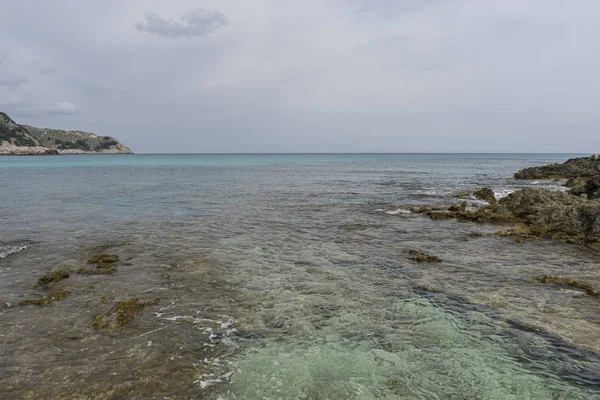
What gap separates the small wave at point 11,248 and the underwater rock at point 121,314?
337 inches

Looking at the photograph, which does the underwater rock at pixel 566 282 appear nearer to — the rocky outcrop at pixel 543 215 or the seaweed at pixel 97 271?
the rocky outcrop at pixel 543 215

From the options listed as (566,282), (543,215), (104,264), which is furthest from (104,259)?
(543,215)

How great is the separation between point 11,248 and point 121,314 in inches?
396

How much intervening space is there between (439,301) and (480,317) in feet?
4.07

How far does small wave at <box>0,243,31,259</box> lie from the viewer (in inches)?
573

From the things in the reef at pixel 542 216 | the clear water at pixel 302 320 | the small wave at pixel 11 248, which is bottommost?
the clear water at pixel 302 320

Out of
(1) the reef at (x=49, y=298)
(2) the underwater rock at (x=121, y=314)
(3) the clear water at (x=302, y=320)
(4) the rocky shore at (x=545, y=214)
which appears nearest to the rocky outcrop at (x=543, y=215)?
(4) the rocky shore at (x=545, y=214)

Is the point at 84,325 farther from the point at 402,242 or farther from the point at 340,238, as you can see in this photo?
the point at 402,242

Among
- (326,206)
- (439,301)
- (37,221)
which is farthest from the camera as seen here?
(326,206)

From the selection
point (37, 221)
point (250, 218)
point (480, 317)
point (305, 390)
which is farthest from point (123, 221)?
point (480, 317)

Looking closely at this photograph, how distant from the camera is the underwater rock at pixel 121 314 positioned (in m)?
8.80

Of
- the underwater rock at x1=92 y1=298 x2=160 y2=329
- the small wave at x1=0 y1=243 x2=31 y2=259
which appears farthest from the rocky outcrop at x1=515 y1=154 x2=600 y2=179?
the small wave at x1=0 y1=243 x2=31 y2=259

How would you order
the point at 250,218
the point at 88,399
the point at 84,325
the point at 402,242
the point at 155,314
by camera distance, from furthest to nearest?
the point at 250,218 → the point at 402,242 → the point at 155,314 → the point at 84,325 → the point at 88,399

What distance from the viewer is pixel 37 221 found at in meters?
21.6
